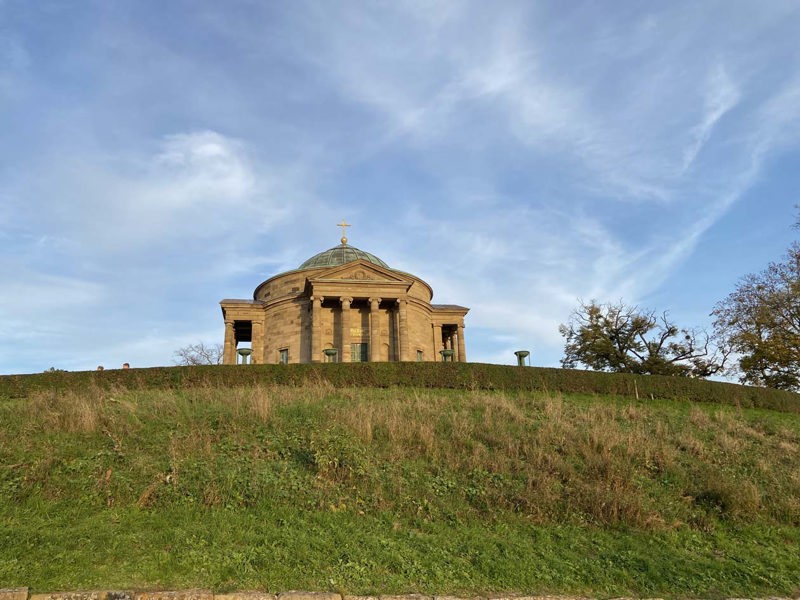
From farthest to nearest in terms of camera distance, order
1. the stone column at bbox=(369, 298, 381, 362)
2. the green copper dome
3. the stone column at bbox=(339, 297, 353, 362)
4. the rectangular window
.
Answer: the green copper dome → the rectangular window → the stone column at bbox=(369, 298, 381, 362) → the stone column at bbox=(339, 297, 353, 362)

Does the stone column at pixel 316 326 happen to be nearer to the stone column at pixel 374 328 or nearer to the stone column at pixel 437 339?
the stone column at pixel 374 328

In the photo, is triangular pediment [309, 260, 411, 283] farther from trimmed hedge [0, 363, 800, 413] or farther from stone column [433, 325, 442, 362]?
trimmed hedge [0, 363, 800, 413]

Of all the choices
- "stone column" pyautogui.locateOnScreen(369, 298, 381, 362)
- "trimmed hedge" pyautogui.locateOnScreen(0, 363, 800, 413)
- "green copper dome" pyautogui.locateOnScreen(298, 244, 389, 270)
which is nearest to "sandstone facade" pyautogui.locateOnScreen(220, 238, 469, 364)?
"stone column" pyautogui.locateOnScreen(369, 298, 381, 362)

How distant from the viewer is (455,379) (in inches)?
837

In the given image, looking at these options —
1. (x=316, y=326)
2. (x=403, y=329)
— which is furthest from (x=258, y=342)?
(x=403, y=329)

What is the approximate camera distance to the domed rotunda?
35.4 metres

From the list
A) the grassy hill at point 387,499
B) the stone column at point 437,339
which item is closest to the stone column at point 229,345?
the stone column at point 437,339

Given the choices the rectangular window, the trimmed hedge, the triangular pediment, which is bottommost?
the trimmed hedge

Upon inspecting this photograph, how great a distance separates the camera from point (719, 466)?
1069 centimetres

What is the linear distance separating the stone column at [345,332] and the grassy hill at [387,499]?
69.2 feet

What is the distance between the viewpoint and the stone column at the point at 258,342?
3875cm

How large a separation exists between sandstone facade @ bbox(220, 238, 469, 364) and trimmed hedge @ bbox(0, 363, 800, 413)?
12.7 m

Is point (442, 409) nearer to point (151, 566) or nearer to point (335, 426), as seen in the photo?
point (335, 426)

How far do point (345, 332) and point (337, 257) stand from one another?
404 inches
